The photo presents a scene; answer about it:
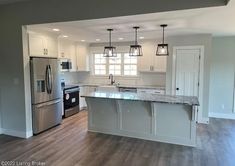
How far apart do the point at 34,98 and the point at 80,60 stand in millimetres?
2940

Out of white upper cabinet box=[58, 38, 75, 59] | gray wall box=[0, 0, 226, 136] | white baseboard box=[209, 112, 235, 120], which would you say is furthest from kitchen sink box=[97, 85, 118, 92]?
white baseboard box=[209, 112, 235, 120]

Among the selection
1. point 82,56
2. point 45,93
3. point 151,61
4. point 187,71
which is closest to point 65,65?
point 82,56

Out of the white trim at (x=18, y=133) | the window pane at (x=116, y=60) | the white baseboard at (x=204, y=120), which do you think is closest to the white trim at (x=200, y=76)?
the white baseboard at (x=204, y=120)

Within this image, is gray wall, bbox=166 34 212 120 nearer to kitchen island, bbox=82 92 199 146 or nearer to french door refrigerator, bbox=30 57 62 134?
kitchen island, bbox=82 92 199 146

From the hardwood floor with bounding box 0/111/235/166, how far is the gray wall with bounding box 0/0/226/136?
2.20 feet

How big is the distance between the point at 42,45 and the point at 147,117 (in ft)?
9.94

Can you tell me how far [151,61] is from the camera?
20.8 ft

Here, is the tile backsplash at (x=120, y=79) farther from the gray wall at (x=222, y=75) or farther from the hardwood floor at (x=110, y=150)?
the hardwood floor at (x=110, y=150)

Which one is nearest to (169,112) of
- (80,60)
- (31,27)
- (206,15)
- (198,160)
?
(198,160)

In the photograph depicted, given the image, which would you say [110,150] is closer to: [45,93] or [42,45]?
[45,93]

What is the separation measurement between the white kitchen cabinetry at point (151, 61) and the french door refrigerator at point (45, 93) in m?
2.86

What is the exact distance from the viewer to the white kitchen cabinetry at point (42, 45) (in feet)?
14.3

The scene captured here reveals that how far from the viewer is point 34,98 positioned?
436cm

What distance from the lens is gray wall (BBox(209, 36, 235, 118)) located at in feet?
19.2
